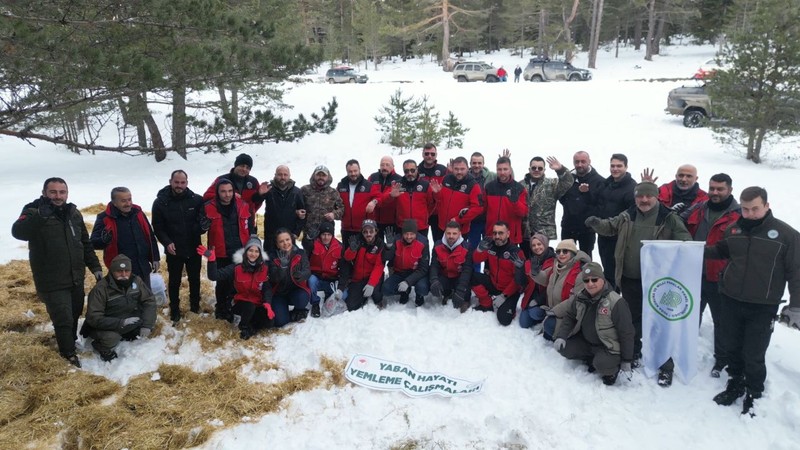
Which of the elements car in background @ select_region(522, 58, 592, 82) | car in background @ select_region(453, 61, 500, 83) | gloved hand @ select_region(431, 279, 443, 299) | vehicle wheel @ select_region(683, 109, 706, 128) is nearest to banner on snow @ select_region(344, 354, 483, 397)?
gloved hand @ select_region(431, 279, 443, 299)

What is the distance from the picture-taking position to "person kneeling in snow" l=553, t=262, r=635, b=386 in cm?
486

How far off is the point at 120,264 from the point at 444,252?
377 cm

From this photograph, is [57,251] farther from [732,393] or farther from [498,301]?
[732,393]

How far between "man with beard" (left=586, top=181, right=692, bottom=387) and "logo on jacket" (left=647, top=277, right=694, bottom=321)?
0.20 m

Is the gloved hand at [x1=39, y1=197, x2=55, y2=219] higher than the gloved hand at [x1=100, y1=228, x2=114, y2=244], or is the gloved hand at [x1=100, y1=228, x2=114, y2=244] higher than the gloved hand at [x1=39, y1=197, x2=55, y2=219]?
the gloved hand at [x1=39, y1=197, x2=55, y2=219]

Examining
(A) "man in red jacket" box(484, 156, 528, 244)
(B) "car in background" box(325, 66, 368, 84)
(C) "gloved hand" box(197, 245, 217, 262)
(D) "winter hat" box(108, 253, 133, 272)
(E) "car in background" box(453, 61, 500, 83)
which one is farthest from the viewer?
(B) "car in background" box(325, 66, 368, 84)

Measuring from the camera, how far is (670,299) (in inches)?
195

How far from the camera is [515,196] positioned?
6594 mm

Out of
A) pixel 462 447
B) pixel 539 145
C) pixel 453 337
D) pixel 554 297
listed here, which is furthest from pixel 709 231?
pixel 539 145

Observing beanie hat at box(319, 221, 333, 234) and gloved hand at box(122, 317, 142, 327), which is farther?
beanie hat at box(319, 221, 333, 234)

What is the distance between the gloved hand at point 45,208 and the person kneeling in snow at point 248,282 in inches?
59.2

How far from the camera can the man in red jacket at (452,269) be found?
20.8 ft

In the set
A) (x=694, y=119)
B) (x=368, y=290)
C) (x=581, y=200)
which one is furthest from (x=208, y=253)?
(x=694, y=119)

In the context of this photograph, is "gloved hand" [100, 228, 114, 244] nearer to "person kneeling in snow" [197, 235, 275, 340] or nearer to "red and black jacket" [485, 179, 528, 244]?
"person kneeling in snow" [197, 235, 275, 340]
